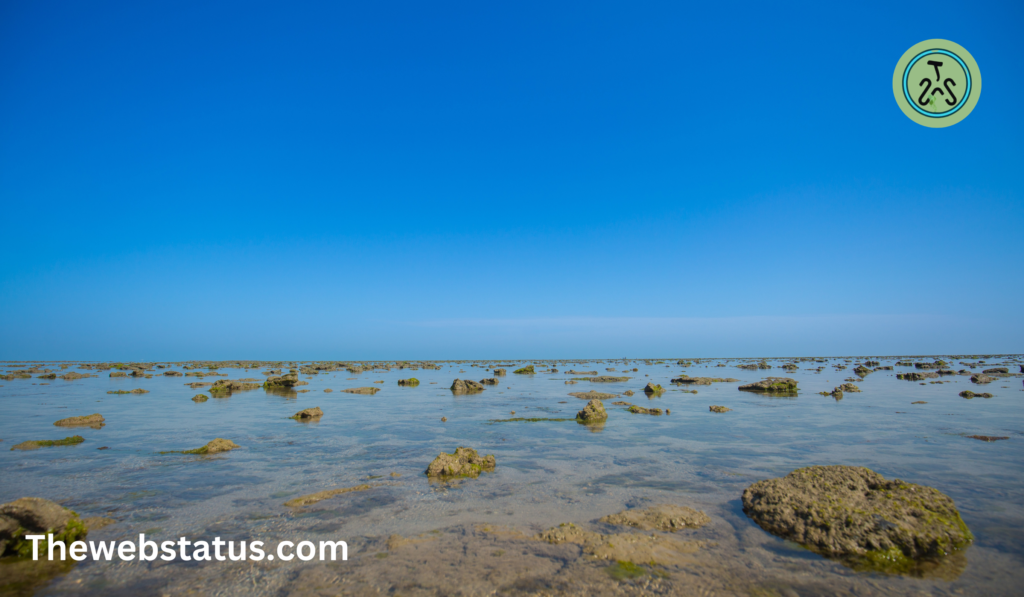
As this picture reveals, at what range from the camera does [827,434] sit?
48.3ft

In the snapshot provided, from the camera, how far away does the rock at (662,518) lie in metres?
6.76

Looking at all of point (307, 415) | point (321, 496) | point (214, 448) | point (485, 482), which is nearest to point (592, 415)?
point (485, 482)

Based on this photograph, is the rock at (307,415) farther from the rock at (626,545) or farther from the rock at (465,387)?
the rock at (626,545)

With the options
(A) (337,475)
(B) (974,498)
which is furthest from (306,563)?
(B) (974,498)

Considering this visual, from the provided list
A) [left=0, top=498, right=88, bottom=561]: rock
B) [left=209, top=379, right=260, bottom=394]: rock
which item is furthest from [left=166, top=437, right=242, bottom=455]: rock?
[left=209, top=379, right=260, bottom=394]: rock

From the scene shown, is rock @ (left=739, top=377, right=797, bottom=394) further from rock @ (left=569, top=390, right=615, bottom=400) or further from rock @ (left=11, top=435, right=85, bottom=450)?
rock @ (left=11, top=435, right=85, bottom=450)

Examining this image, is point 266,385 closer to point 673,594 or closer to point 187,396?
point 187,396

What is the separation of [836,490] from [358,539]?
7597mm

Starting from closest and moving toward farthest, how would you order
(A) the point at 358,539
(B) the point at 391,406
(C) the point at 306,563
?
(C) the point at 306,563
(A) the point at 358,539
(B) the point at 391,406

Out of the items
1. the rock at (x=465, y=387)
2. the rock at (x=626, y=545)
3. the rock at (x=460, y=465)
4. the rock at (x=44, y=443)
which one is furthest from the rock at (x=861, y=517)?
the rock at (x=465, y=387)

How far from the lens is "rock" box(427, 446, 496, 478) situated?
32.3 ft

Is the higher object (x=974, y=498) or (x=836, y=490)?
(x=836, y=490)

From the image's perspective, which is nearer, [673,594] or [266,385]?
[673,594]

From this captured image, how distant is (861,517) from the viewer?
20.4ft
